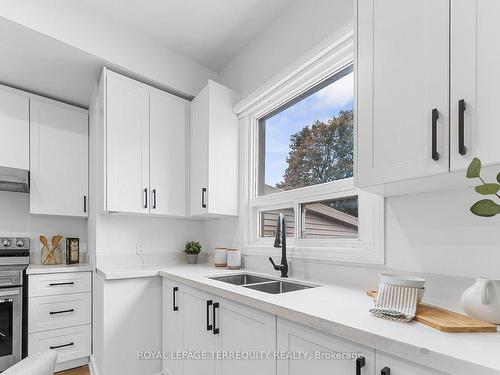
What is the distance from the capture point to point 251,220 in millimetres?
2686

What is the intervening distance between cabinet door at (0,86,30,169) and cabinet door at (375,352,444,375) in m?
3.25

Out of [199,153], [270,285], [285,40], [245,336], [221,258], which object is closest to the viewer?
[245,336]

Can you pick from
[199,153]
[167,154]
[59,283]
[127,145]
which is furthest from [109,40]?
[59,283]

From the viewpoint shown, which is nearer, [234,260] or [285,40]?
[285,40]

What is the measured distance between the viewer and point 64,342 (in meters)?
2.64

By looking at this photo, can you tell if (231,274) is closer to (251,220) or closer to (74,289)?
(251,220)

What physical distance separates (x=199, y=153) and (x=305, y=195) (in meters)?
1.08

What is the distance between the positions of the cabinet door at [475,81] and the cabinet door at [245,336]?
0.98 meters

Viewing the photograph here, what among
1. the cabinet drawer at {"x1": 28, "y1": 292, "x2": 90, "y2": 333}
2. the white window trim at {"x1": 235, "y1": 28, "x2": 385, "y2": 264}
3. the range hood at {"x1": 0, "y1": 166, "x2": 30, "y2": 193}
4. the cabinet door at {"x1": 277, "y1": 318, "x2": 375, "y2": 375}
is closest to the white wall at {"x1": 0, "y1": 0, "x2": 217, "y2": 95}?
the white window trim at {"x1": 235, "y1": 28, "x2": 385, "y2": 264}

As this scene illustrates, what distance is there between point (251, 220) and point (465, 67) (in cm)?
192

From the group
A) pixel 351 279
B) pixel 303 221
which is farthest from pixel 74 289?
pixel 351 279

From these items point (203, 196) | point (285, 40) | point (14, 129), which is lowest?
point (203, 196)

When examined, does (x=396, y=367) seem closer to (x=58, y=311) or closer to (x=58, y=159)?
(x=58, y=311)

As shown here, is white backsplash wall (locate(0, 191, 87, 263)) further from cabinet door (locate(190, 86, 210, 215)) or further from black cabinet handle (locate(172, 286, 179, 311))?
black cabinet handle (locate(172, 286, 179, 311))
